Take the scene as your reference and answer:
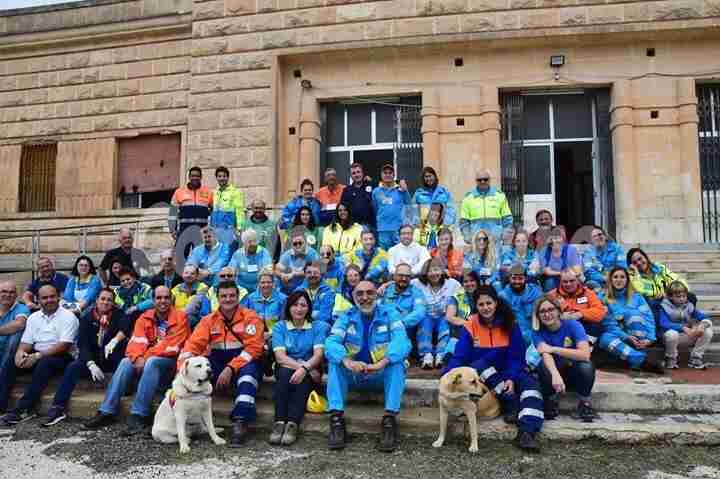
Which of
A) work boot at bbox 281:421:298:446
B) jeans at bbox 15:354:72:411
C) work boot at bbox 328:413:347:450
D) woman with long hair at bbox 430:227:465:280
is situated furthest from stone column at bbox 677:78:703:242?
jeans at bbox 15:354:72:411

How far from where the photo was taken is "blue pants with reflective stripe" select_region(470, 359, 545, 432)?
4418 millimetres

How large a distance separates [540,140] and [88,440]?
10328 mm

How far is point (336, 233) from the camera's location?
7609 millimetres

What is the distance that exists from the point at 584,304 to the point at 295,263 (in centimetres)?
357

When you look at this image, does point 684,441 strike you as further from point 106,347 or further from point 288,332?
point 106,347

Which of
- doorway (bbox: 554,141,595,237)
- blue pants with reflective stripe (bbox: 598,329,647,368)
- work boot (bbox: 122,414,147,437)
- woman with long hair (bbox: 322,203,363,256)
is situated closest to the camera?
work boot (bbox: 122,414,147,437)

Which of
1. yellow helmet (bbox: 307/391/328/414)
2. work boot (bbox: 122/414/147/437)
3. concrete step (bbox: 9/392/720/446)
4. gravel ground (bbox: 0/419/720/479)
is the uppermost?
yellow helmet (bbox: 307/391/328/414)

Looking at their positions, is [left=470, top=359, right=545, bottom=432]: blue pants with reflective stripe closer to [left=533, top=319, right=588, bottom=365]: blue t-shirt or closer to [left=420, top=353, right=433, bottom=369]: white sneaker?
[left=533, top=319, right=588, bottom=365]: blue t-shirt

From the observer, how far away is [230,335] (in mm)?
5379

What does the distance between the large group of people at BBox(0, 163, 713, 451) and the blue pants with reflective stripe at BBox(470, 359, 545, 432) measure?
0.01m

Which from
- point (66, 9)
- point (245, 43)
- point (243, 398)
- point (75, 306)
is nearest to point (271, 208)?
point (245, 43)

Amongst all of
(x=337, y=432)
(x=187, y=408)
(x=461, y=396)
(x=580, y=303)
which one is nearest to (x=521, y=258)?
(x=580, y=303)

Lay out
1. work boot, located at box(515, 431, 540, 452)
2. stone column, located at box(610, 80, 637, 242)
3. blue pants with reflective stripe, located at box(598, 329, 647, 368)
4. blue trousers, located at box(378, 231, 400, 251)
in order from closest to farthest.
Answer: work boot, located at box(515, 431, 540, 452) < blue pants with reflective stripe, located at box(598, 329, 647, 368) < blue trousers, located at box(378, 231, 400, 251) < stone column, located at box(610, 80, 637, 242)

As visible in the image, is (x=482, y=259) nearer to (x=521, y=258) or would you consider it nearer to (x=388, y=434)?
(x=521, y=258)
